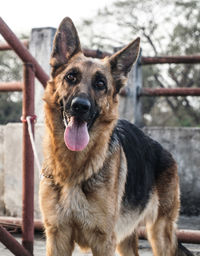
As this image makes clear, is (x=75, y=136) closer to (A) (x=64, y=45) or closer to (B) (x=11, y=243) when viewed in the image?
(A) (x=64, y=45)

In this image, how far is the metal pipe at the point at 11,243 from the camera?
2.79 meters

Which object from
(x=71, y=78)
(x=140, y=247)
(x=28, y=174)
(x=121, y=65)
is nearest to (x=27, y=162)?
(x=28, y=174)

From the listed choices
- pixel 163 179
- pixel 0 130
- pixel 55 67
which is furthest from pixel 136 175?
pixel 0 130

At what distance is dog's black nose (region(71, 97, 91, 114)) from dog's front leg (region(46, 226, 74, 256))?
794 millimetres

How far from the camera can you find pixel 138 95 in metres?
5.58

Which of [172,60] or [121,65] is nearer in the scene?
[121,65]

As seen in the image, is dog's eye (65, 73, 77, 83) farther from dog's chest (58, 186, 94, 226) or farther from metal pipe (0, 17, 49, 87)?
dog's chest (58, 186, 94, 226)

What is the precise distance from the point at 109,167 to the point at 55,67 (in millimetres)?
859

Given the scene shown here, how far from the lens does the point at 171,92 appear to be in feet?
17.7

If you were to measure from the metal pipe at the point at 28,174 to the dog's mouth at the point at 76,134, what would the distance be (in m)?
0.64

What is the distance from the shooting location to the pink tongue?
263 centimetres

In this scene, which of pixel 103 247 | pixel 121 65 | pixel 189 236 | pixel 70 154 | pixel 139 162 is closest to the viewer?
pixel 103 247

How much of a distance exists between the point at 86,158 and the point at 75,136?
7.8 inches

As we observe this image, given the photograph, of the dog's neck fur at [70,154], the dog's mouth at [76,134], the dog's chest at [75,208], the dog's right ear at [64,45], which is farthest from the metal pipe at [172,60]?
the dog's chest at [75,208]
